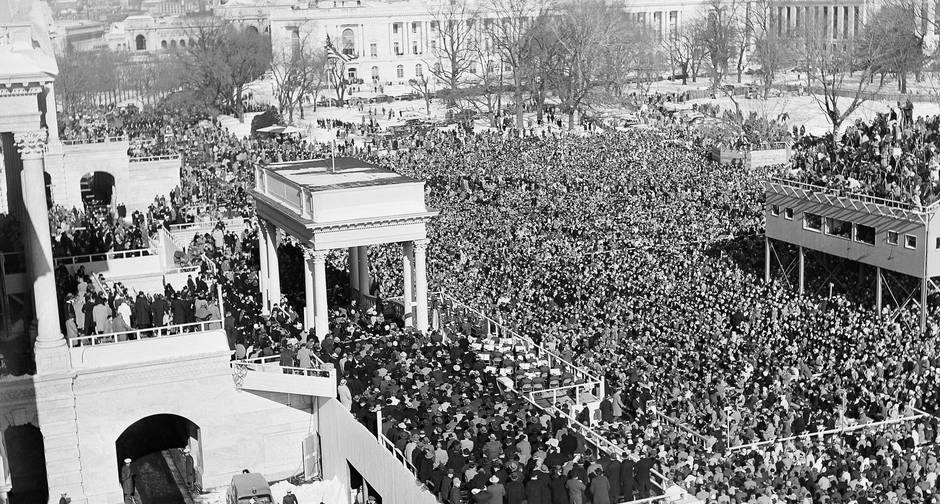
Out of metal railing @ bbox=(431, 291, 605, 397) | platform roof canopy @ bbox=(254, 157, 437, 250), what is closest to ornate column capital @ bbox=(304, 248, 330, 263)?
platform roof canopy @ bbox=(254, 157, 437, 250)

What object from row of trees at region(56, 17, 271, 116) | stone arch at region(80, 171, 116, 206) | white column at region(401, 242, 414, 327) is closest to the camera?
white column at region(401, 242, 414, 327)

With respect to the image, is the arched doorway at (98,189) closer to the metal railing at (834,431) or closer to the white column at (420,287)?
the white column at (420,287)

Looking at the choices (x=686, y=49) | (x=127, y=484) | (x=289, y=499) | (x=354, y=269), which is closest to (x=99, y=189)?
(x=354, y=269)

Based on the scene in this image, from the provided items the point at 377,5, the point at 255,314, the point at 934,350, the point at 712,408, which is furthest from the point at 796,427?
the point at 377,5

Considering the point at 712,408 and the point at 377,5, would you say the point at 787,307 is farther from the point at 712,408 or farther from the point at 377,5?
the point at 377,5

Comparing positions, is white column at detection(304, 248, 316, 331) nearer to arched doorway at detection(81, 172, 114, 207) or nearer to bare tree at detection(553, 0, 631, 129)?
arched doorway at detection(81, 172, 114, 207)

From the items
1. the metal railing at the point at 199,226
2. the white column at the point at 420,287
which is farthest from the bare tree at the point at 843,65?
the white column at the point at 420,287

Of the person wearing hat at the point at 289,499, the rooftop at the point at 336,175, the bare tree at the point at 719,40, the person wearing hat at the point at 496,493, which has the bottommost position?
the person wearing hat at the point at 289,499
